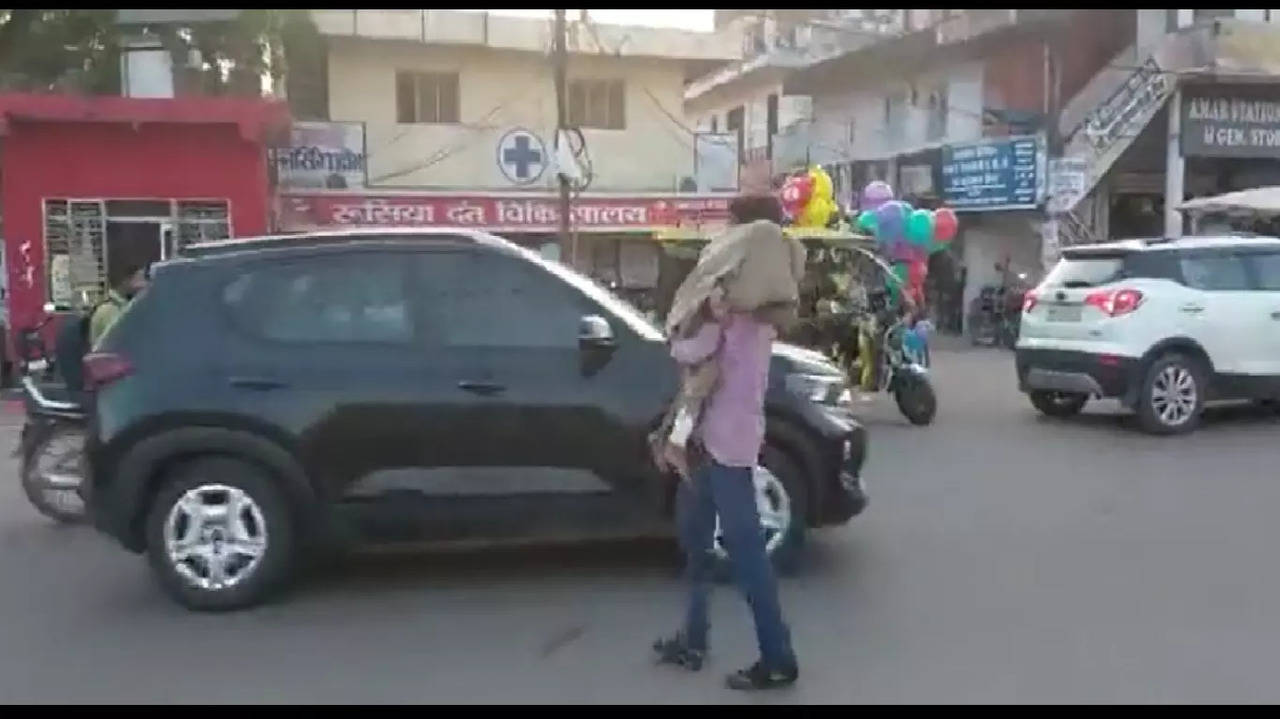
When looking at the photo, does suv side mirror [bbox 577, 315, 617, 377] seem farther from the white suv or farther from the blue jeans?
the white suv

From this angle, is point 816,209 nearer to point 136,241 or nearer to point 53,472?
point 53,472

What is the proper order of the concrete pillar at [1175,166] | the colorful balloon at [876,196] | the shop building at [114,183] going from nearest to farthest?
the colorful balloon at [876,196] → the shop building at [114,183] → the concrete pillar at [1175,166]

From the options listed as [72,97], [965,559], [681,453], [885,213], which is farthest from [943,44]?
[681,453]

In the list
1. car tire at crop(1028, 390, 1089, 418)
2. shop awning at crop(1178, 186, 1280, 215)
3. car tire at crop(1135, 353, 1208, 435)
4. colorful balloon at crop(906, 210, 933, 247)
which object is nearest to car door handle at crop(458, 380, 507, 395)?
car tire at crop(1135, 353, 1208, 435)

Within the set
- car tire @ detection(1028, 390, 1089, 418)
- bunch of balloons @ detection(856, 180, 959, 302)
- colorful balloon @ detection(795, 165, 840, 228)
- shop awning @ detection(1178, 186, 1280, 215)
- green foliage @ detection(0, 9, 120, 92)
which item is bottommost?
car tire @ detection(1028, 390, 1089, 418)

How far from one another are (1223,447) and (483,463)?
6.85 metres

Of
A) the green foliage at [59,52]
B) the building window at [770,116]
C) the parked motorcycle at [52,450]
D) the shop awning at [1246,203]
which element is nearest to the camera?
the parked motorcycle at [52,450]

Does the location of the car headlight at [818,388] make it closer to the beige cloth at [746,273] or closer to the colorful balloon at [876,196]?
the beige cloth at [746,273]

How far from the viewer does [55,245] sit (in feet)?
55.7

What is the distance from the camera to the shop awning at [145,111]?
16.5 meters

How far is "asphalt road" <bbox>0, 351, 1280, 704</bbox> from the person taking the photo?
4445 millimetres

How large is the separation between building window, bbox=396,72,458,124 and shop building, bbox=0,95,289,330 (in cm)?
441

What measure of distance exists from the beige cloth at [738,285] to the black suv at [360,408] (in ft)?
3.59

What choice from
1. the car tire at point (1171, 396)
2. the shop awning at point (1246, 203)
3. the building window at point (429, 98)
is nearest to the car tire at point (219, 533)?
the car tire at point (1171, 396)
